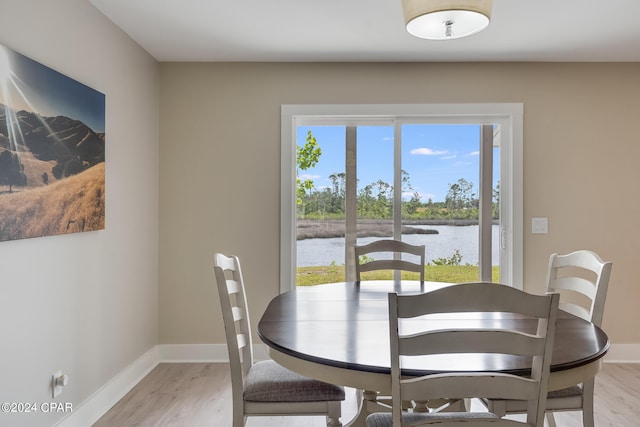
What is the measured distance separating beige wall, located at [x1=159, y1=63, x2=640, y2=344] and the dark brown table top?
1.51 meters

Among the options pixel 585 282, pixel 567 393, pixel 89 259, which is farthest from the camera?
pixel 89 259

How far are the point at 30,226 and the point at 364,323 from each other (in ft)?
5.16

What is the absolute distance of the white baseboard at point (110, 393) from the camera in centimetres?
238

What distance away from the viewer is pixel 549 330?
1.15 meters

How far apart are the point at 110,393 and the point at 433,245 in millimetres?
2644

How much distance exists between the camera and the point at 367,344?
1.47 meters

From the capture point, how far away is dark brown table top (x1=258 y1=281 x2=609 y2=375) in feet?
4.21

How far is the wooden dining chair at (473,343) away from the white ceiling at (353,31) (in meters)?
1.95

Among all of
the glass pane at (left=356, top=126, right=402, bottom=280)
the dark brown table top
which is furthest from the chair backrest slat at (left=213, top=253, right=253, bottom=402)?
the glass pane at (left=356, top=126, right=402, bottom=280)

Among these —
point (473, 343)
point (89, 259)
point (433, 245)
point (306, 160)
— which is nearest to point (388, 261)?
point (433, 245)

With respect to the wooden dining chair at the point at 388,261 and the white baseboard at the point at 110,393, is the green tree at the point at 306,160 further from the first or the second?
the white baseboard at the point at 110,393

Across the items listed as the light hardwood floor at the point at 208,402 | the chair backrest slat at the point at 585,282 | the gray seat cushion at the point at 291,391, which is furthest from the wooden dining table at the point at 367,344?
the light hardwood floor at the point at 208,402

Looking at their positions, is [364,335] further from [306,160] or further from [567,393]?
[306,160]

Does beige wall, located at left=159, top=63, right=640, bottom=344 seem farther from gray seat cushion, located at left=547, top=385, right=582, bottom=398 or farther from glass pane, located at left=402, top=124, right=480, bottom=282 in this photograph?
gray seat cushion, located at left=547, top=385, right=582, bottom=398
